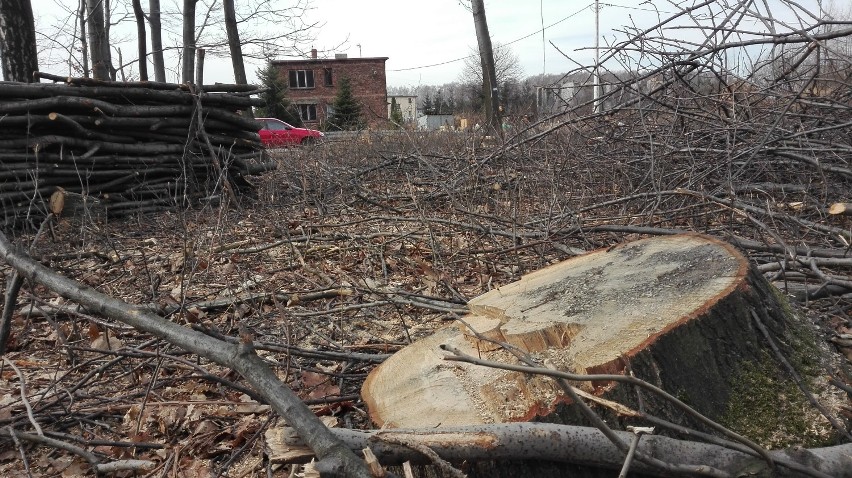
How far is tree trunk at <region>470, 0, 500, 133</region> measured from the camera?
13.5 metres

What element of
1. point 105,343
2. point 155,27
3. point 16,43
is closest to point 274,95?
point 155,27

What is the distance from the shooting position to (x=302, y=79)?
38.9 m

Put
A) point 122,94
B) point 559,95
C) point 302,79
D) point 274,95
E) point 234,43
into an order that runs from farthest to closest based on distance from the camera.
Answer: point 302,79 < point 274,95 < point 234,43 < point 122,94 < point 559,95

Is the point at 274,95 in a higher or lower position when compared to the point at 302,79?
lower

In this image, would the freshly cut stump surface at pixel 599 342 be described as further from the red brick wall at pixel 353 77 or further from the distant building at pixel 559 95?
the red brick wall at pixel 353 77

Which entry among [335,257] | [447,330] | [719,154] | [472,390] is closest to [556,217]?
[719,154]

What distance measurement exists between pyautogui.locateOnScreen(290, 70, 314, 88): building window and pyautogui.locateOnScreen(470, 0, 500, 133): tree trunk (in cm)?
2615

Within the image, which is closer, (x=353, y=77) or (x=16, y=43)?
(x=16, y=43)

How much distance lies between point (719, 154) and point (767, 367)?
292 centimetres

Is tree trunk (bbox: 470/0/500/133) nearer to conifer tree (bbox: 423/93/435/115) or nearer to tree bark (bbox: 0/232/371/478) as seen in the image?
tree bark (bbox: 0/232/371/478)

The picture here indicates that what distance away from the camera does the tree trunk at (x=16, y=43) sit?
7.06 metres

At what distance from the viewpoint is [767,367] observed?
71.1 inches

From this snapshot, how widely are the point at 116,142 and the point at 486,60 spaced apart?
9207 mm

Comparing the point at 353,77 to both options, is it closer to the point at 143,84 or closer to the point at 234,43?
the point at 234,43
